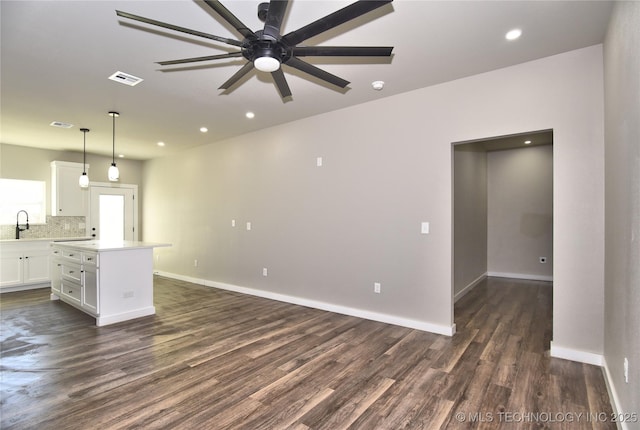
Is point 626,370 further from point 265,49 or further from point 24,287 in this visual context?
point 24,287

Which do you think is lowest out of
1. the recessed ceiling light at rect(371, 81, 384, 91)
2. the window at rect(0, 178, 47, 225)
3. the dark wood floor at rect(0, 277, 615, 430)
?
the dark wood floor at rect(0, 277, 615, 430)

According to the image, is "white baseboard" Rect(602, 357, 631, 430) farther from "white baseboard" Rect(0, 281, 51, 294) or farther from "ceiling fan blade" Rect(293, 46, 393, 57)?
"white baseboard" Rect(0, 281, 51, 294)

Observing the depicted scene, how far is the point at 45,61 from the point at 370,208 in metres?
3.67

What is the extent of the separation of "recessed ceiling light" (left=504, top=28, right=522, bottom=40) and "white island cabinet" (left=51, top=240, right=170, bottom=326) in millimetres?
4584

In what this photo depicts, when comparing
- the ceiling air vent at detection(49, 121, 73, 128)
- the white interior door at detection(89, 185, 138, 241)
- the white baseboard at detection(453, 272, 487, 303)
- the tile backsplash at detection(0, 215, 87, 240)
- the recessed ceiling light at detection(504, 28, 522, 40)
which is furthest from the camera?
the white interior door at detection(89, 185, 138, 241)

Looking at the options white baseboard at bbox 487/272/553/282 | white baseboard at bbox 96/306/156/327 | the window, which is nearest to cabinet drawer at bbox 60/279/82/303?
white baseboard at bbox 96/306/156/327

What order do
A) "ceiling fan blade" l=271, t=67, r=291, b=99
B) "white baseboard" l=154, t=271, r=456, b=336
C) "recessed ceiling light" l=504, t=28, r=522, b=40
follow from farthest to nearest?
"white baseboard" l=154, t=271, r=456, b=336 < "recessed ceiling light" l=504, t=28, r=522, b=40 < "ceiling fan blade" l=271, t=67, r=291, b=99

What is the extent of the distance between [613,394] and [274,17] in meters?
3.26

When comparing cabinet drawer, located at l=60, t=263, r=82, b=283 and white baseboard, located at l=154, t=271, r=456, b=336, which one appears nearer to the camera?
white baseboard, located at l=154, t=271, r=456, b=336

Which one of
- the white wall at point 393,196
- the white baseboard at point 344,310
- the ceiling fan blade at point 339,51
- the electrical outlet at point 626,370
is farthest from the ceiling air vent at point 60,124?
the electrical outlet at point 626,370

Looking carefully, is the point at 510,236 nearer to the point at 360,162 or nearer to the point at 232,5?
the point at 360,162

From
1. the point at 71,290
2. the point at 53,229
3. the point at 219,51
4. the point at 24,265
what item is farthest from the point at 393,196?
the point at 53,229

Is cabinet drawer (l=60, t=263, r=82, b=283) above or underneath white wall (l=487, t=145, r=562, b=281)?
underneath

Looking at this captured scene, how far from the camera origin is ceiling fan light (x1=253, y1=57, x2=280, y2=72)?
75.4 inches
